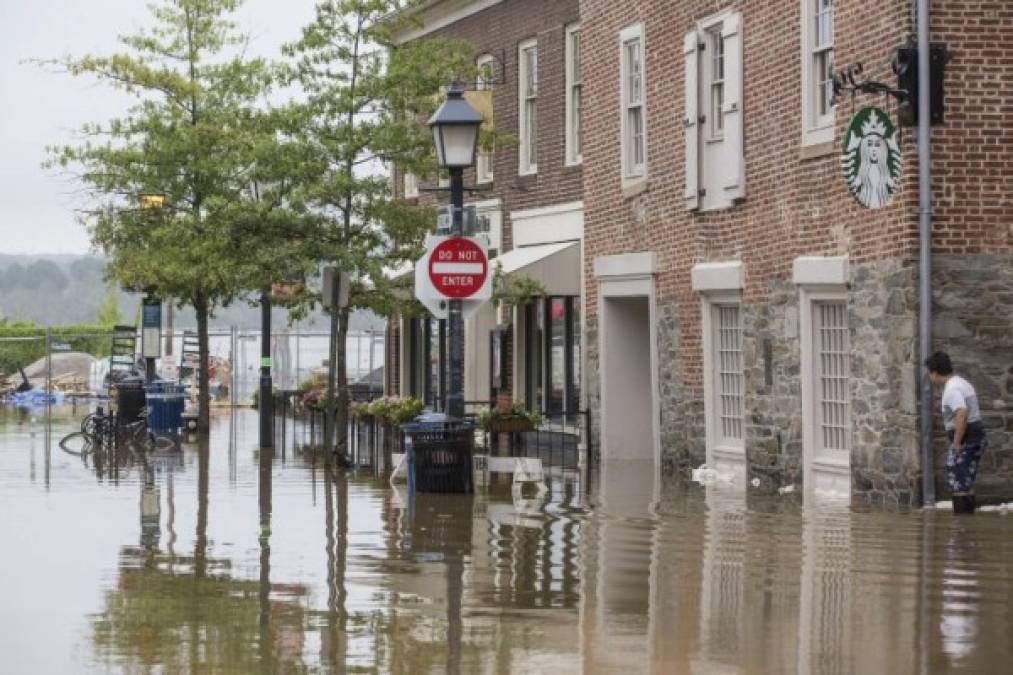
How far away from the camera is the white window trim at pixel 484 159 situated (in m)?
38.2

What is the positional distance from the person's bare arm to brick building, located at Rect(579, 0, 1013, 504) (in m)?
0.97

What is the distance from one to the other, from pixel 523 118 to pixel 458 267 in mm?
14261

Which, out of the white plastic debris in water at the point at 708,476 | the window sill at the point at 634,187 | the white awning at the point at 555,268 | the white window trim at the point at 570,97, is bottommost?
the white plastic debris in water at the point at 708,476

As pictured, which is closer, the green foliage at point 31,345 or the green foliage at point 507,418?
the green foliage at point 507,418

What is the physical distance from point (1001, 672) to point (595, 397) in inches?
796

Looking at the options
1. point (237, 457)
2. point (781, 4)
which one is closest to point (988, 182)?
point (781, 4)

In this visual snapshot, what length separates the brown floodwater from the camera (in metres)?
12.4

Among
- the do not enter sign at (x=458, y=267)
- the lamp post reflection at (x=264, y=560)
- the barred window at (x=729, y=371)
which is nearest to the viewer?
the lamp post reflection at (x=264, y=560)

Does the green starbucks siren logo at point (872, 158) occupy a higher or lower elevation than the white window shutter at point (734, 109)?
lower

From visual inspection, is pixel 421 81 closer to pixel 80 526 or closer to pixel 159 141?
pixel 159 141

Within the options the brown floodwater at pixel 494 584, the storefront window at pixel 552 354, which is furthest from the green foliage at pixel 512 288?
the brown floodwater at pixel 494 584

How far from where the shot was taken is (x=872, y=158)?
2205 cm

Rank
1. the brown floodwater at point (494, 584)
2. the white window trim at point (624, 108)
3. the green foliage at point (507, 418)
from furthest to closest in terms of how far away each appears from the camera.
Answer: the green foliage at point (507, 418) → the white window trim at point (624, 108) → the brown floodwater at point (494, 584)

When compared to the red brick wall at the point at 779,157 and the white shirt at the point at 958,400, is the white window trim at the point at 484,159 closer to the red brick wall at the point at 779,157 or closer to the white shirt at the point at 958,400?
the red brick wall at the point at 779,157
